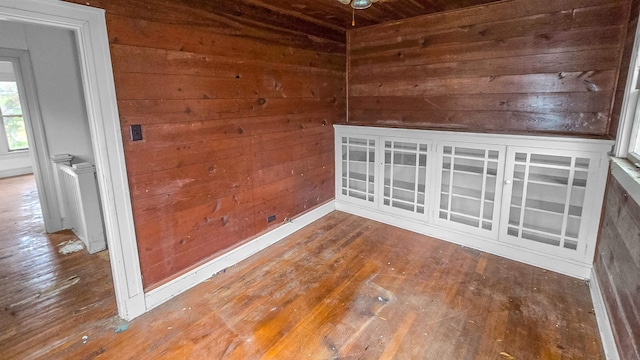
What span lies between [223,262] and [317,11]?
232 centimetres

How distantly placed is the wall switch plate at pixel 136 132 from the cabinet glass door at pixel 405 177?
235 centimetres

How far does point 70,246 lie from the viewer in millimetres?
3154

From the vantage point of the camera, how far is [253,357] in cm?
179

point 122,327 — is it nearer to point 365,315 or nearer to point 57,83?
point 365,315

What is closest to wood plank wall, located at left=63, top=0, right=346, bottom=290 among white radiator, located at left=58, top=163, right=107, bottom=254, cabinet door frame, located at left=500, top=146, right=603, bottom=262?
white radiator, located at left=58, top=163, right=107, bottom=254

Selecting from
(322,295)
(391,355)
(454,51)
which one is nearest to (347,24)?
(454,51)

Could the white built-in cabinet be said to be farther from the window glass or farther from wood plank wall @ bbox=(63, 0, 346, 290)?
the window glass

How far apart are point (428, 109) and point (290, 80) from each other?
4.84 ft

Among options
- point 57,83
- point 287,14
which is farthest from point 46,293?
point 287,14

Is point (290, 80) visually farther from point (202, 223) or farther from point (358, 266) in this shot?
point (358, 266)

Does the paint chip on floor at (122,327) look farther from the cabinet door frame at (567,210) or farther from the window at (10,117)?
the window at (10,117)

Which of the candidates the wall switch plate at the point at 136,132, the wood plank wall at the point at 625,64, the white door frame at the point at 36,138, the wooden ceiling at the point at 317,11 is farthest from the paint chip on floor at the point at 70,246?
the wood plank wall at the point at 625,64

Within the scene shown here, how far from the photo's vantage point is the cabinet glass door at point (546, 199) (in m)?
2.44

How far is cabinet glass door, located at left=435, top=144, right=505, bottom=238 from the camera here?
2818mm
